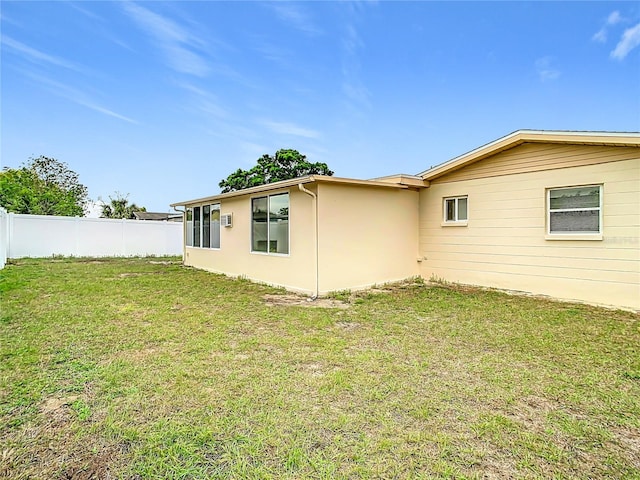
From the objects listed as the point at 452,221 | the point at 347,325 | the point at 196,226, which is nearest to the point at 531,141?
the point at 452,221

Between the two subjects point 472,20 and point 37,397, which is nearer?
point 37,397

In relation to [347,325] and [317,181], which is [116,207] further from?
[347,325]

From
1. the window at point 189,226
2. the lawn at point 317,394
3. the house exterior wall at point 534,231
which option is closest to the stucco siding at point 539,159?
the house exterior wall at point 534,231

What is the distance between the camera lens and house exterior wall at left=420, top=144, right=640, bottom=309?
21.0 ft

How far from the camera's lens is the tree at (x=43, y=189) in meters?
20.1

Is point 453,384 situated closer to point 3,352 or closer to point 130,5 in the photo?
point 3,352

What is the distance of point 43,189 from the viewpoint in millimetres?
24516

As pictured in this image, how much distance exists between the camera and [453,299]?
23.6 ft

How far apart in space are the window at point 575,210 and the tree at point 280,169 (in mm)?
20831

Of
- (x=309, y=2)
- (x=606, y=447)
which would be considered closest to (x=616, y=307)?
(x=606, y=447)

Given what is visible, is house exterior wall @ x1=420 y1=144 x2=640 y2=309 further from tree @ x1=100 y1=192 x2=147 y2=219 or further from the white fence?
tree @ x1=100 y1=192 x2=147 y2=219

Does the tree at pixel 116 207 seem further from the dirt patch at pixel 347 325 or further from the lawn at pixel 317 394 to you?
the dirt patch at pixel 347 325

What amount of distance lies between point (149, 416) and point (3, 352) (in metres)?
2.57

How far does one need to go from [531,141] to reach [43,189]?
1167 inches
